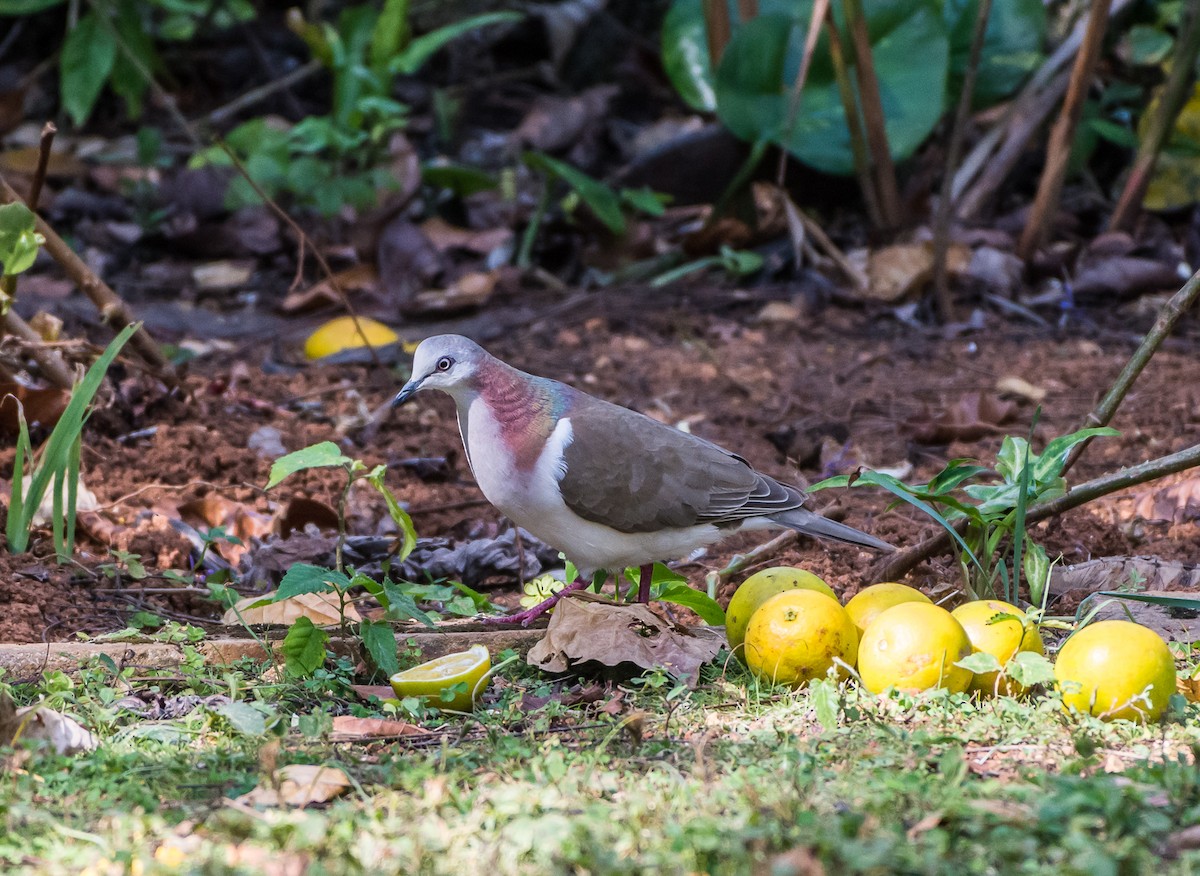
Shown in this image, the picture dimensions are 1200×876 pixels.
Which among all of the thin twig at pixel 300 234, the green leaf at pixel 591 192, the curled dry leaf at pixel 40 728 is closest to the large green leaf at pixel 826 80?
the green leaf at pixel 591 192

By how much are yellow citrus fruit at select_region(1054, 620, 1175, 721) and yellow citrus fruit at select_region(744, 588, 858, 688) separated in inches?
19.1

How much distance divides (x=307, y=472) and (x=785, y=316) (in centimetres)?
312

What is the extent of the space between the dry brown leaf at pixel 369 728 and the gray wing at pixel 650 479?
2.77 ft

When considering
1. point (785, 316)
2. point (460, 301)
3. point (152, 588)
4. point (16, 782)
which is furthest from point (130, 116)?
point (16, 782)

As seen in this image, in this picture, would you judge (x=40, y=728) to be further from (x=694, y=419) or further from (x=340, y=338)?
(x=340, y=338)

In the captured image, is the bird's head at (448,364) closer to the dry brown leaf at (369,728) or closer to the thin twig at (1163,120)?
the dry brown leaf at (369,728)

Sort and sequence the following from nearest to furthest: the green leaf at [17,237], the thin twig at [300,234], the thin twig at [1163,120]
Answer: the green leaf at [17,237] → the thin twig at [300,234] → the thin twig at [1163,120]

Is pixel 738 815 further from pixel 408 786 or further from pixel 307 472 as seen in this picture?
pixel 307 472

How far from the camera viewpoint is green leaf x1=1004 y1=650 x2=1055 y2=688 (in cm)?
278

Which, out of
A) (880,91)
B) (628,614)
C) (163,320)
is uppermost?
(880,91)

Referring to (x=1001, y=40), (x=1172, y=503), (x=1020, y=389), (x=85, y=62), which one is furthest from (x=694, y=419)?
(x=85, y=62)

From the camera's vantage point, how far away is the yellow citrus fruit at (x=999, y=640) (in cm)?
289

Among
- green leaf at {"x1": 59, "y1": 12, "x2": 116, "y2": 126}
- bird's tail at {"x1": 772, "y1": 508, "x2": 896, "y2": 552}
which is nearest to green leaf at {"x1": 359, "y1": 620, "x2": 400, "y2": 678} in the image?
bird's tail at {"x1": 772, "y1": 508, "x2": 896, "y2": 552}

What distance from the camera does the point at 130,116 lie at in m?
9.33
